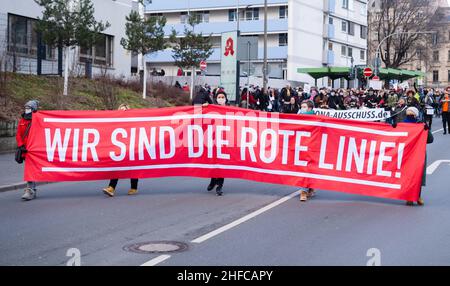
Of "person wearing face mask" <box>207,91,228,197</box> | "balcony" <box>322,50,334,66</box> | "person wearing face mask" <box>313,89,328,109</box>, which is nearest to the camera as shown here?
"person wearing face mask" <box>207,91,228,197</box>

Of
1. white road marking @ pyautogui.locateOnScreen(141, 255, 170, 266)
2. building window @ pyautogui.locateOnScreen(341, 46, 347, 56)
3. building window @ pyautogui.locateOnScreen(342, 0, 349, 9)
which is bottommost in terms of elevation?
white road marking @ pyautogui.locateOnScreen(141, 255, 170, 266)

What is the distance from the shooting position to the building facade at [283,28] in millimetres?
64125

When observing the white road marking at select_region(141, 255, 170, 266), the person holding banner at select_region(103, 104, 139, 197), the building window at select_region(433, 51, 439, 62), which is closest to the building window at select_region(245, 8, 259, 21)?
the person holding banner at select_region(103, 104, 139, 197)

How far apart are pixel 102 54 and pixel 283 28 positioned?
31.8m

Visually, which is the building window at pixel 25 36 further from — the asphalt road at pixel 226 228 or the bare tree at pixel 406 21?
the bare tree at pixel 406 21

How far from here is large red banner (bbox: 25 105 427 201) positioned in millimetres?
11367

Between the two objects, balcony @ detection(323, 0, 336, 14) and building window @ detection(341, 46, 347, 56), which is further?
building window @ detection(341, 46, 347, 56)

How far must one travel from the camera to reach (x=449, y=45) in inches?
4803

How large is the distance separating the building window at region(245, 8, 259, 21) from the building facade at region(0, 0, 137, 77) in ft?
98.8

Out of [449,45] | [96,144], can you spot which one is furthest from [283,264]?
[449,45]

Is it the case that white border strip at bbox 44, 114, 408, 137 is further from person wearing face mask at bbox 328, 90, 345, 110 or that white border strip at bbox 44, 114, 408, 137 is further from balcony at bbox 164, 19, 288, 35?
balcony at bbox 164, 19, 288, 35
